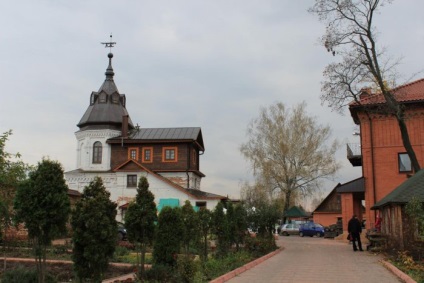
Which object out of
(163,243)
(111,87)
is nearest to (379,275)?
(163,243)

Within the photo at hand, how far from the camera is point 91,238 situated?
27.1ft

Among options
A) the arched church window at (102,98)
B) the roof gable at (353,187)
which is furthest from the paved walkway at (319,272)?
the arched church window at (102,98)

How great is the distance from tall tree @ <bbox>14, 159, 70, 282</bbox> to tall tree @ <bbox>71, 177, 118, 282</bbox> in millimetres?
333

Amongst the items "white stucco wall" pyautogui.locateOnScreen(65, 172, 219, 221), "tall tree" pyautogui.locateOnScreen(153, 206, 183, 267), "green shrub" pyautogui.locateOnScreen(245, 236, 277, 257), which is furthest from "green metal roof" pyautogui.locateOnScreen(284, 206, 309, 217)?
"tall tree" pyautogui.locateOnScreen(153, 206, 183, 267)

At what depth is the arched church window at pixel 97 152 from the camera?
43.9m

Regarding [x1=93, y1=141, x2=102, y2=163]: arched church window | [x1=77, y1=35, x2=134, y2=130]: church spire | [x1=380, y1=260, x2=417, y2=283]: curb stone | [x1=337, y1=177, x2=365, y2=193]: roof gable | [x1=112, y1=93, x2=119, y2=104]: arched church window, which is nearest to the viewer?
[x1=380, y1=260, x2=417, y2=283]: curb stone

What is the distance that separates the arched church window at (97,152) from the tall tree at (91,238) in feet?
119

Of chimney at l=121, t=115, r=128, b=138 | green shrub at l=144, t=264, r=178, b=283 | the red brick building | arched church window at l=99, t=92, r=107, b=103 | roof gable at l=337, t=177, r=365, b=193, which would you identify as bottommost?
green shrub at l=144, t=264, r=178, b=283

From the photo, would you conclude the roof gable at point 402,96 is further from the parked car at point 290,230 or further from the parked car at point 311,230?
the parked car at point 290,230

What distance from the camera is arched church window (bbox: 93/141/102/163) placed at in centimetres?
4394

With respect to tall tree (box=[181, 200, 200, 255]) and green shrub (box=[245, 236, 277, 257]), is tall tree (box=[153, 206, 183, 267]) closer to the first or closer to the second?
tall tree (box=[181, 200, 200, 255])

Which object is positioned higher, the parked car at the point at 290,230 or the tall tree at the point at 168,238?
the tall tree at the point at 168,238

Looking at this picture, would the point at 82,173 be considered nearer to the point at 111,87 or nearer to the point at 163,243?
the point at 111,87

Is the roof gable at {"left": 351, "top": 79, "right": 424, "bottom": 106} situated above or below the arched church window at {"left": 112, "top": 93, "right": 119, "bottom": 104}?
below
